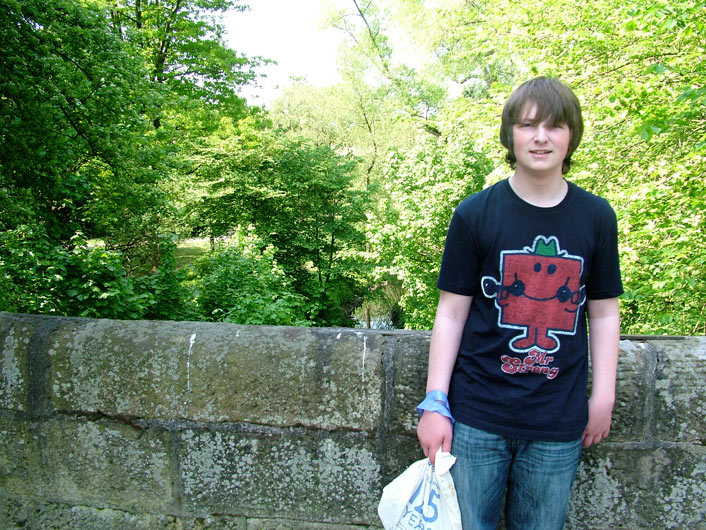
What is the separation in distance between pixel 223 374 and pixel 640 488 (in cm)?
136

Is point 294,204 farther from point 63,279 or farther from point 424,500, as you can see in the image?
point 424,500

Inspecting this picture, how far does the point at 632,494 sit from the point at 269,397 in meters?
1.17

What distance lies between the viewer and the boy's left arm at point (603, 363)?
1380 mm

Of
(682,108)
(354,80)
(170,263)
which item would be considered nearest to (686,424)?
(682,108)

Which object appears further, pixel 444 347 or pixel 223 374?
pixel 223 374

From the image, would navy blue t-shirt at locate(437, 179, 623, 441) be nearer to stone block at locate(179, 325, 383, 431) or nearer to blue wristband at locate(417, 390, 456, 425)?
blue wristband at locate(417, 390, 456, 425)

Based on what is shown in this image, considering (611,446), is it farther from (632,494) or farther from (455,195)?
(455,195)

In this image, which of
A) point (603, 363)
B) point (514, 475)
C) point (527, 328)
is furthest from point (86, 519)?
point (603, 363)

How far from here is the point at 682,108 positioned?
194 inches

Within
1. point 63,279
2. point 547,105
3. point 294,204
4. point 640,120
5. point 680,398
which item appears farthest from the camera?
point 294,204

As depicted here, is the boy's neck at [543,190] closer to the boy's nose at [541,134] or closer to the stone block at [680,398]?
→ the boy's nose at [541,134]

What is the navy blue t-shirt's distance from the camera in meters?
1.32

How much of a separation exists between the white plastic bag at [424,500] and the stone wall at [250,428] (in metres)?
0.26

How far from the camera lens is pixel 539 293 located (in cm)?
133
